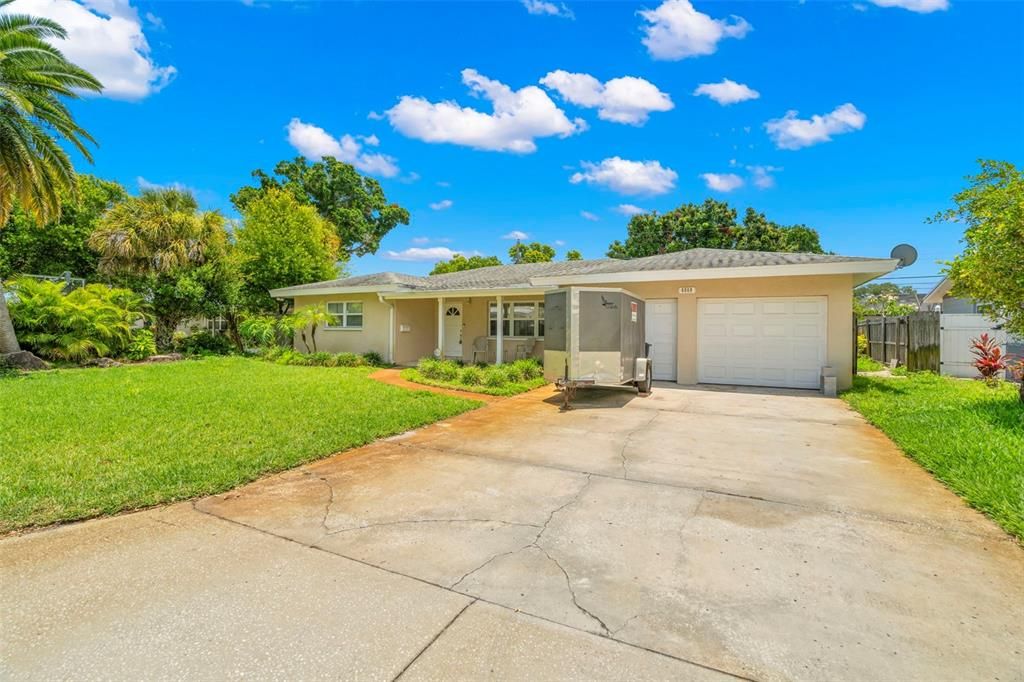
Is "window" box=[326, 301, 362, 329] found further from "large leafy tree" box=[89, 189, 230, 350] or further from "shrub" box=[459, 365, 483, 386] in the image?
"shrub" box=[459, 365, 483, 386]

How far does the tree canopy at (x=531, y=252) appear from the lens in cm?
4297

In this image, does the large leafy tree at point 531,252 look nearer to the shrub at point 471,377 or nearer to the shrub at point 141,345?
the shrub at point 141,345

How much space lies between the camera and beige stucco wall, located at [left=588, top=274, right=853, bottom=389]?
34.1ft

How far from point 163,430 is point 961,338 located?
17.6 m

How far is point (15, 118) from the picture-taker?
1083cm

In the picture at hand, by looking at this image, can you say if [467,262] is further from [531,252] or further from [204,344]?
[204,344]

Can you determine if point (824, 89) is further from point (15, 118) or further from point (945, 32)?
point (15, 118)

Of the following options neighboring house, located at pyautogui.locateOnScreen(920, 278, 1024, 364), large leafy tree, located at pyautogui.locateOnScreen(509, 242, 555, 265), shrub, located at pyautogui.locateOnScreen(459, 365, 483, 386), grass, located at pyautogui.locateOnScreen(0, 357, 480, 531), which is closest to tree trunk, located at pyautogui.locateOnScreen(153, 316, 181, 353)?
grass, located at pyautogui.locateOnScreen(0, 357, 480, 531)

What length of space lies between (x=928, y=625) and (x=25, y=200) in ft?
58.7

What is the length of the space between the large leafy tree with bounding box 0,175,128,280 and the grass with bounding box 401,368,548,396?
21.5 m

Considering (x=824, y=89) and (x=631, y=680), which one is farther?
(x=824, y=89)

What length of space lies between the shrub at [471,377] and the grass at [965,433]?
757 centimetres

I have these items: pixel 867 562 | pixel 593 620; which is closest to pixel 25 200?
pixel 593 620

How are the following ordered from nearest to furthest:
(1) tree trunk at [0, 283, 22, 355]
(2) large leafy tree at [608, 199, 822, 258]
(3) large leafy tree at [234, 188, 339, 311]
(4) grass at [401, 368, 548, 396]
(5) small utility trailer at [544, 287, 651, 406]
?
(5) small utility trailer at [544, 287, 651, 406], (4) grass at [401, 368, 548, 396], (1) tree trunk at [0, 283, 22, 355], (3) large leafy tree at [234, 188, 339, 311], (2) large leafy tree at [608, 199, 822, 258]
